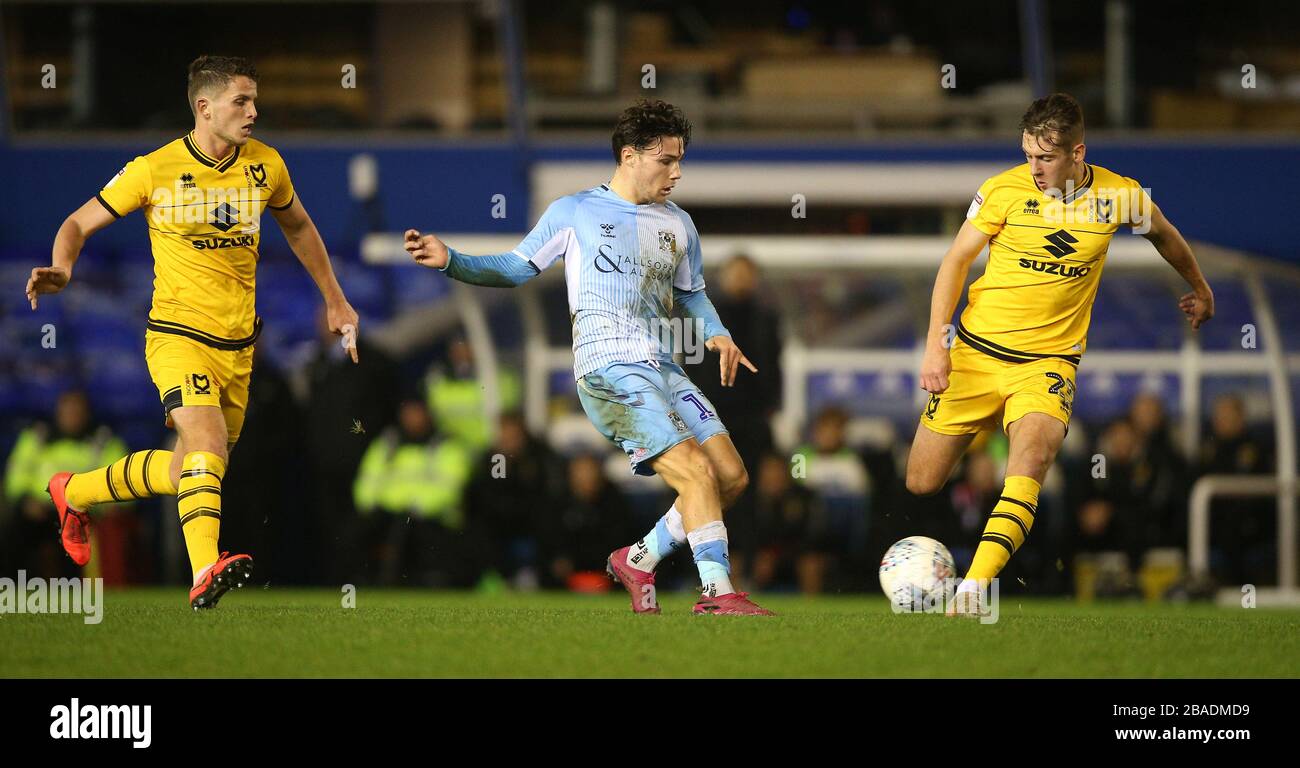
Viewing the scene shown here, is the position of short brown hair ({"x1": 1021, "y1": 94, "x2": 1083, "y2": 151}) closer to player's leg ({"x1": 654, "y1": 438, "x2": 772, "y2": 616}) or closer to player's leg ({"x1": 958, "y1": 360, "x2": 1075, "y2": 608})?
player's leg ({"x1": 958, "y1": 360, "x2": 1075, "y2": 608})

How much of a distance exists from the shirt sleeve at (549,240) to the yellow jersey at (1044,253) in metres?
1.78

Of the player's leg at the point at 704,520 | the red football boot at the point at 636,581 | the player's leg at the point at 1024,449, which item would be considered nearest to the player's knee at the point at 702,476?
the player's leg at the point at 704,520

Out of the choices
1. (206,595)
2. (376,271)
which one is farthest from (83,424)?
(206,595)

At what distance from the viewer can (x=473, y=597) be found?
12438mm

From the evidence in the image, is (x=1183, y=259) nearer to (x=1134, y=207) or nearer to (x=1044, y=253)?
(x=1134, y=207)

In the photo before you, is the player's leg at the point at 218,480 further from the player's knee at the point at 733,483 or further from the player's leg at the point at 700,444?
the player's knee at the point at 733,483

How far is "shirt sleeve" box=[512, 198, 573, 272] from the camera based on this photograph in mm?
7922

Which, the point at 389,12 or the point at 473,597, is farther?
the point at 389,12

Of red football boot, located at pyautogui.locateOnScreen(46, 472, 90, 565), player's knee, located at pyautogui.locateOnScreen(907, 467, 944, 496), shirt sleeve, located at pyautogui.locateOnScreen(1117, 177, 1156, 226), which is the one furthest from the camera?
player's knee, located at pyautogui.locateOnScreen(907, 467, 944, 496)

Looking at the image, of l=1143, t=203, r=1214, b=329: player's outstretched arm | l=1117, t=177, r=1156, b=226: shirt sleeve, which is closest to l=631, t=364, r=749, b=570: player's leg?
l=1117, t=177, r=1156, b=226: shirt sleeve

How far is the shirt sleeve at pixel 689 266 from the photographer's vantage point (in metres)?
8.09

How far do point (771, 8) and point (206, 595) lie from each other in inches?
511

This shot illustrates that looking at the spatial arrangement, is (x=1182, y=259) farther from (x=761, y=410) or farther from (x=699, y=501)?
(x=761, y=410)

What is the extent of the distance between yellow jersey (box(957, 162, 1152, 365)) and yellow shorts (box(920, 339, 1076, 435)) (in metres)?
0.06
